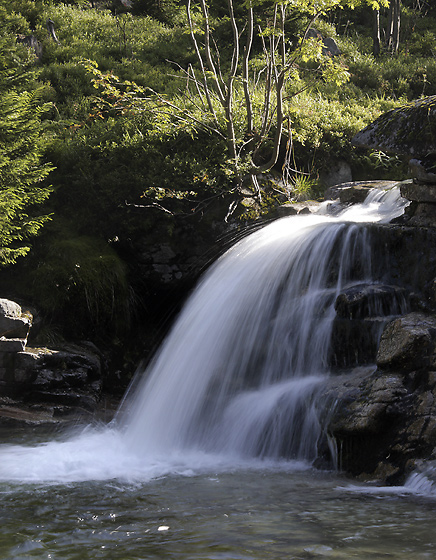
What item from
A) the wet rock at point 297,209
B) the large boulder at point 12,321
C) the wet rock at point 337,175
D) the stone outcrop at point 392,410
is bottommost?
the stone outcrop at point 392,410

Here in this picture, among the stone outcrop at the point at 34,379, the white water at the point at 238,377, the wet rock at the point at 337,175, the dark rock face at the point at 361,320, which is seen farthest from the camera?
the wet rock at the point at 337,175

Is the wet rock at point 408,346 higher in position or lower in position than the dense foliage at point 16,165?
lower

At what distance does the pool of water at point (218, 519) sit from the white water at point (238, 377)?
0.57 metres

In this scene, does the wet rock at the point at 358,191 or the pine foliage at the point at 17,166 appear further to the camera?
the wet rock at the point at 358,191

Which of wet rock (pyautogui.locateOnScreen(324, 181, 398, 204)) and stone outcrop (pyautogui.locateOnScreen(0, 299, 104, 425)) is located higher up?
wet rock (pyautogui.locateOnScreen(324, 181, 398, 204))

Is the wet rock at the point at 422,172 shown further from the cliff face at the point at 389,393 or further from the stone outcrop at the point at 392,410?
the stone outcrop at the point at 392,410

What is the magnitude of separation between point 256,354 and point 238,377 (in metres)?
0.32

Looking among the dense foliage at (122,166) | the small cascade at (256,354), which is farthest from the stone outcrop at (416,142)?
the dense foliage at (122,166)

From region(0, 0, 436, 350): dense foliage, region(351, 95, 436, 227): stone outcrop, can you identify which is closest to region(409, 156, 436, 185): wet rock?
region(351, 95, 436, 227): stone outcrop

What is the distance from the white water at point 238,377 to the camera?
4.96 metres

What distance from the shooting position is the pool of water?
9.03 ft

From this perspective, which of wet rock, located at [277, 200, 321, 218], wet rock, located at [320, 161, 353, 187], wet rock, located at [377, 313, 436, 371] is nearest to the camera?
wet rock, located at [377, 313, 436, 371]

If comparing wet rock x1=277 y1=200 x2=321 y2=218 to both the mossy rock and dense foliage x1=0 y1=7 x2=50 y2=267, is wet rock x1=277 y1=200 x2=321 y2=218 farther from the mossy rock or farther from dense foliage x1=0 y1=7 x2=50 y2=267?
dense foliage x1=0 y1=7 x2=50 y2=267

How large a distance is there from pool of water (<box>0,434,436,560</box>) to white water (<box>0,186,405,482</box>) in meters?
0.57
